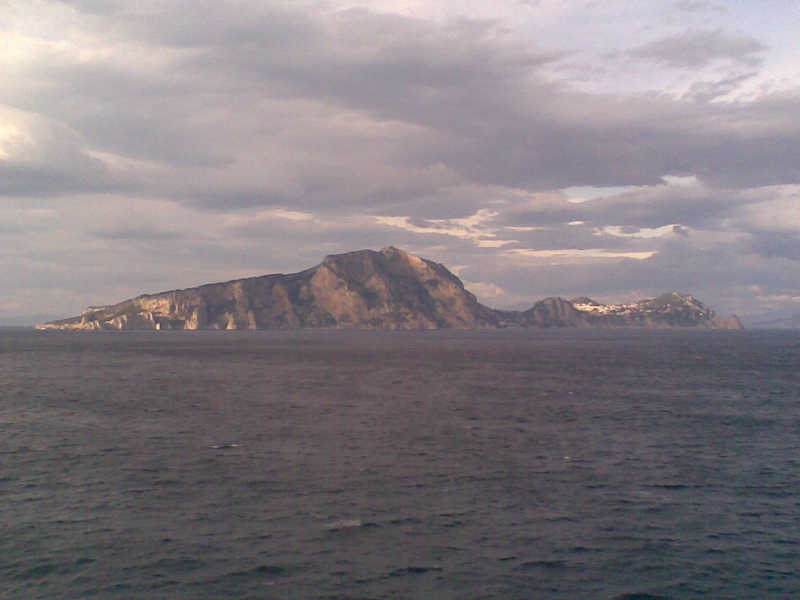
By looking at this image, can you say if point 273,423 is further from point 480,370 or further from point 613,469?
point 480,370

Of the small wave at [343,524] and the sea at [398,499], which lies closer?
the sea at [398,499]

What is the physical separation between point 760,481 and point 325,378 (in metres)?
94.8

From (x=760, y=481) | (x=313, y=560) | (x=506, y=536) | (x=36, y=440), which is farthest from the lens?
(x=36, y=440)

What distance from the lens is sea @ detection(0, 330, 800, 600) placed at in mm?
33375

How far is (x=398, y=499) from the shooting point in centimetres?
4597

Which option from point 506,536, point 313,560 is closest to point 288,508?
point 313,560

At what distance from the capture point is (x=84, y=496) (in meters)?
46.7

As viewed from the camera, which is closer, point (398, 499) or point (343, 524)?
point (343, 524)

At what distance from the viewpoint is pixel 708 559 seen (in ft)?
119

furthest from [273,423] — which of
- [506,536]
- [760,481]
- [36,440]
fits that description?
[760,481]

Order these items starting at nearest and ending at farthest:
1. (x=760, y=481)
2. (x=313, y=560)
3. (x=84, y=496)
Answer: (x=313, y=560) → (x=84, y=496) → (x=760, y=481)

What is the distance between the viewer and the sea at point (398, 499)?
109ft

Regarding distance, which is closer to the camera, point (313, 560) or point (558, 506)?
point (313, 560)

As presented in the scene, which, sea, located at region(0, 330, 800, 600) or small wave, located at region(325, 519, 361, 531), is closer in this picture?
sea, located at region(0, 330, 800, 600)
